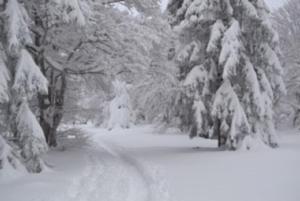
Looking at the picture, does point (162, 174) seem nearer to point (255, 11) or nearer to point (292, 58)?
point (255, 11)

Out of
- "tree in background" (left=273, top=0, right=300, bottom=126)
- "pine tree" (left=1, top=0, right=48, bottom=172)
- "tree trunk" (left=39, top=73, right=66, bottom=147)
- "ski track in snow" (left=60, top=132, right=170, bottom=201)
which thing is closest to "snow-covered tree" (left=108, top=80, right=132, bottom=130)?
"tree in background" (left=273, top=0, right=300, bottom=126)

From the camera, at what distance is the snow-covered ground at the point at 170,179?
27.0 feet

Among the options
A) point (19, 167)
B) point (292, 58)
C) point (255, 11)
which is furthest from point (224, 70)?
point (292, 58)

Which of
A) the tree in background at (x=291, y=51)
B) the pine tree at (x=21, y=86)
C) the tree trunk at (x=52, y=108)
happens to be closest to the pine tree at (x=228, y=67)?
the tree trunk at (x=52, y=108)

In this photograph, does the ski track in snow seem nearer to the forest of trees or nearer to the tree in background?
the forest of trees

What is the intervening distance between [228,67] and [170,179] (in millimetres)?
5914

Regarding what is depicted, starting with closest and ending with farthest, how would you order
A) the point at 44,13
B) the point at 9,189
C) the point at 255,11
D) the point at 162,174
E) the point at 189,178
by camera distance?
1. the point at 9,189
2. the point at 189,178
3. the point at 162,174
4. the point at 44,13
5. the point at 255,11

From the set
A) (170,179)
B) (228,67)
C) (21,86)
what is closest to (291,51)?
(228,67)

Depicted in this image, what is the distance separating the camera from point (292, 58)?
95.7 ft

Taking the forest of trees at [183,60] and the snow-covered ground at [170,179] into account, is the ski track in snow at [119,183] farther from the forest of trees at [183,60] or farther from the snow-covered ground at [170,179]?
the forest of trees at [183,60]

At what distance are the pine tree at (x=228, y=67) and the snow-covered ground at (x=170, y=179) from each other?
5.97ft

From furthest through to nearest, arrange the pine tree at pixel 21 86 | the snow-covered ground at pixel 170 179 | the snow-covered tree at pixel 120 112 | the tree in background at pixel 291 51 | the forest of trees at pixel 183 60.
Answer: the snow-covered tree at pixel 120 112 < the tree in background at pixel 291 51 < the forest of trees at pixel 183 60 < the pine tree at pixel 21 86 < the snow-covered ground at pixel 170 179

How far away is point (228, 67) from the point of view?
47.8ft

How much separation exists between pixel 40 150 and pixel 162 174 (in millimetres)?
3252
